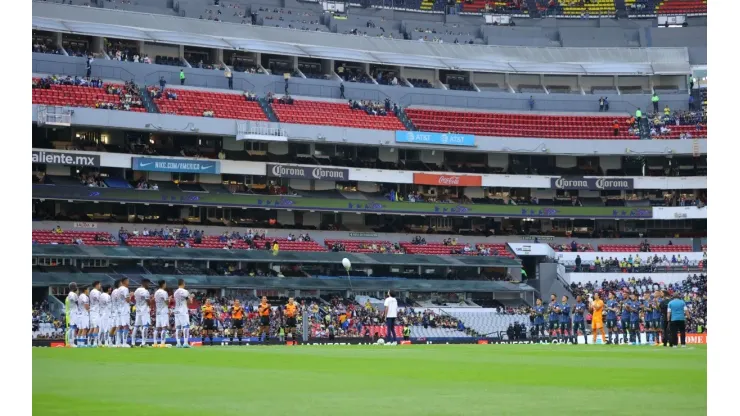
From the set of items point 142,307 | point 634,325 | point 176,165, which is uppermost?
point 176,165

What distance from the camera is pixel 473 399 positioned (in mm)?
13086

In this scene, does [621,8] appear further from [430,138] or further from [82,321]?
[82,321]

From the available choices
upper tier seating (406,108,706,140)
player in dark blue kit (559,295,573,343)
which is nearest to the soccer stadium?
player in dark blue kit (559,295,573,343)

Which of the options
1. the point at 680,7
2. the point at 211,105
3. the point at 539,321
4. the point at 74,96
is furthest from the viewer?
the point at 680,7

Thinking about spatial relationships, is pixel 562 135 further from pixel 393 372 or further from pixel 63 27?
pixel 393 372

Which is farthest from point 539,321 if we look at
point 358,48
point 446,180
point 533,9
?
point 533,9

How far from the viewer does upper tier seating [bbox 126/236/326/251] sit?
60.7 metres

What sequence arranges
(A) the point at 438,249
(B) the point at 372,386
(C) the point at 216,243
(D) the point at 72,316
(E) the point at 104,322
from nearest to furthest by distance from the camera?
(B) the point at 372,386 < (E) the point at 104,322 < (D) the point at 72,316 < (C) the point at 216,243 < (A) the point at 438,249

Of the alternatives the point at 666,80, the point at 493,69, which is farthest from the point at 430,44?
the point at 666,80

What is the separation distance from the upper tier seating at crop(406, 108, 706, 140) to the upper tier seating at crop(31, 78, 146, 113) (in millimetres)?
21390

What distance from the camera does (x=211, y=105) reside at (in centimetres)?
6731

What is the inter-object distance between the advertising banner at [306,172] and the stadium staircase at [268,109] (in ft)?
10.4

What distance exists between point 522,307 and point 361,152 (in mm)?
16519

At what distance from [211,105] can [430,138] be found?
15.2m
